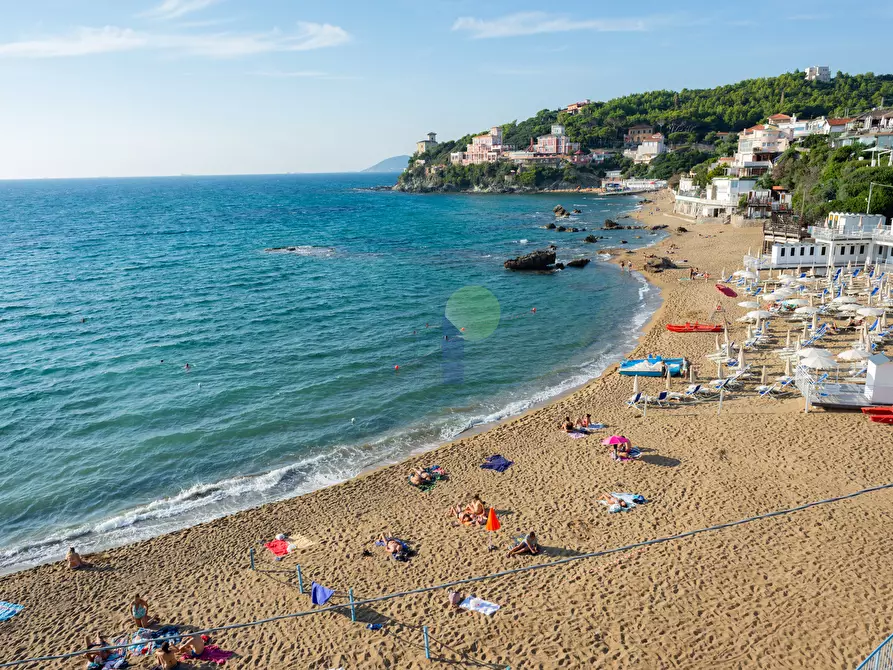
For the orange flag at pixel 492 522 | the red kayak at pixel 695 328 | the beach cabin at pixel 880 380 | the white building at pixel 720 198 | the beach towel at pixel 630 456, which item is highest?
the white building at pixel 720 198

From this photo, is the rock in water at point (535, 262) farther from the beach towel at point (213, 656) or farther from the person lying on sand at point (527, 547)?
the beach towel at point (213, 656)

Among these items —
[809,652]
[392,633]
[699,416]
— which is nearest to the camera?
[809,652]

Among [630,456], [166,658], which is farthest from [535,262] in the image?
[166,658]

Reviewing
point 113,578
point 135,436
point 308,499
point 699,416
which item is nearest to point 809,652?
point 699,416

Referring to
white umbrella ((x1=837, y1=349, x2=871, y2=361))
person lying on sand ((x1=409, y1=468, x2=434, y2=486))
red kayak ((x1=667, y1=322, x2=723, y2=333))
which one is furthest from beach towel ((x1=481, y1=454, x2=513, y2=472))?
red kayak ((x1=667, y1=322, x2=723, y2=333))

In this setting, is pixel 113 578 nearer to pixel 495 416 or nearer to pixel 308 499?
pixel 308 499

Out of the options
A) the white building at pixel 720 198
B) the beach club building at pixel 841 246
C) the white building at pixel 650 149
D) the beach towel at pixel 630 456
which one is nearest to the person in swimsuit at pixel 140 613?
the beach towel at pixel 630 456

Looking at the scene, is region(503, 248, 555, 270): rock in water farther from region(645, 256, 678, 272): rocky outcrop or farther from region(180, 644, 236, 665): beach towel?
region(180, 644, 236, 665): beach towel

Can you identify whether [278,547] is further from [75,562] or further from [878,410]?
[878,410]
